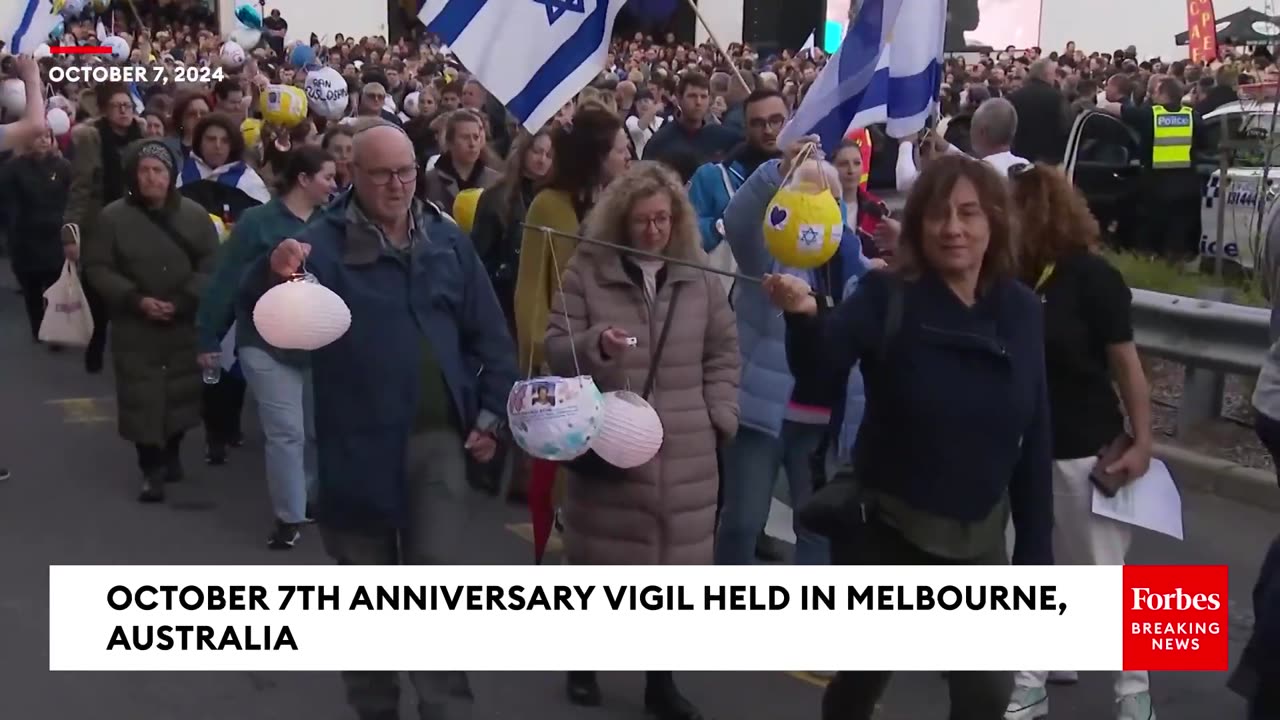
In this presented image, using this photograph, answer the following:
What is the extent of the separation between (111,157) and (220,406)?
3.01m

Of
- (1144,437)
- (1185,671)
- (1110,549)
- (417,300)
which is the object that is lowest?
(1185,671)

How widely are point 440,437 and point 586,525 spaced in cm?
58

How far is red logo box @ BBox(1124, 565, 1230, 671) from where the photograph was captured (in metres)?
4.92

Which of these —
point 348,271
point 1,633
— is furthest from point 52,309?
point 348,271

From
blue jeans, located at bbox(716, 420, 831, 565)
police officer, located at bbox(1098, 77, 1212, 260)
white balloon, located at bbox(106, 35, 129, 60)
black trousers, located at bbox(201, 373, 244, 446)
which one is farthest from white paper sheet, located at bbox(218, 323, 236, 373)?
white balloon, located at bbox(106, 35, 129, 60)

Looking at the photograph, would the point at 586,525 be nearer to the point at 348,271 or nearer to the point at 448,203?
the point at 348,271

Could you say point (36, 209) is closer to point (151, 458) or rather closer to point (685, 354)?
point (151, 458)

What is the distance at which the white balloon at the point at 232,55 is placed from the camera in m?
18.3

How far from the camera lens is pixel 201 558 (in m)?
6.74

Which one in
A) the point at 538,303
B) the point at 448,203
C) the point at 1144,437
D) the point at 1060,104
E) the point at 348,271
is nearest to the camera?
the point at 348,271

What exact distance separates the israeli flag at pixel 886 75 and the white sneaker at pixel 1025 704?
190cm

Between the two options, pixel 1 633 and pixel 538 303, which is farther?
pixel 538 303

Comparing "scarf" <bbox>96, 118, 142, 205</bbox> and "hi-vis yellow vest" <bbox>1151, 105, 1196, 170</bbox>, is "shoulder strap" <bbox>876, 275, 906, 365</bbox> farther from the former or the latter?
"hi-vis yellow vest" <bbox>1151, 105, 1196, 170</bbox>

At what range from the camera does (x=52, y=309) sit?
982cm
